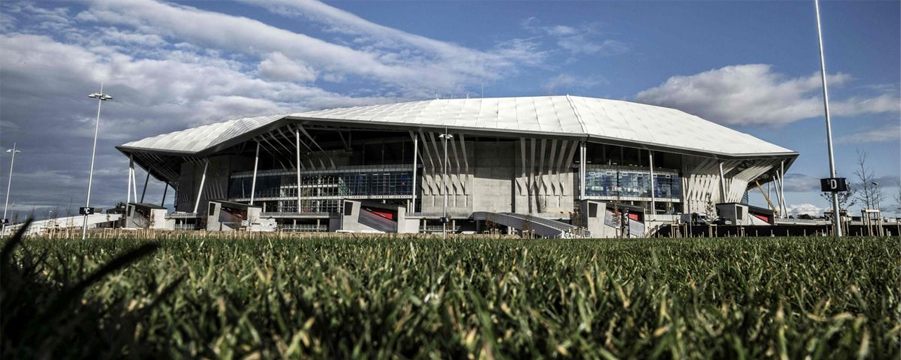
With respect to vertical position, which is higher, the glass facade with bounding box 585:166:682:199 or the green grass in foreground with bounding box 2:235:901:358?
the glass facade with bounding box 585:166:682:199

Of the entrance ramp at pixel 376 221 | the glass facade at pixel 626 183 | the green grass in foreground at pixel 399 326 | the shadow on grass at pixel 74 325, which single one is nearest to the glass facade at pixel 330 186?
the entrance ramp at pixel 376 221

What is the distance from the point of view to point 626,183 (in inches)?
2484

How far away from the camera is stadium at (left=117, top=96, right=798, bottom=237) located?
56.8m

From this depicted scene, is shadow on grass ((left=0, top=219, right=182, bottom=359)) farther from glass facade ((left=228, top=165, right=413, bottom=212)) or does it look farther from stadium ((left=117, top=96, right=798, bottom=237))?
glass facade ((left=228, top=165, right=413, bottom=212))

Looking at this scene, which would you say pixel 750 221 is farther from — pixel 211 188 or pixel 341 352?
pixel 211 188

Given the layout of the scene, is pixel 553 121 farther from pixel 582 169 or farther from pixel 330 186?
pixel 330 186

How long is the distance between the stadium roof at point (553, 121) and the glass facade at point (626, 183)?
15.8 feet

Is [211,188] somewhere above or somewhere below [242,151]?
below

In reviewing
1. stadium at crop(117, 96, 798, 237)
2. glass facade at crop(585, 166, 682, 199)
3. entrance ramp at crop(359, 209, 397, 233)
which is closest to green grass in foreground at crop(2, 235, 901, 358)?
stadium at crop(117, 96, 798, 237)

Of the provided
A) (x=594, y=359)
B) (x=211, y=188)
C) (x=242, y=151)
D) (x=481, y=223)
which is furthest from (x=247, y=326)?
(x=211, y=188)

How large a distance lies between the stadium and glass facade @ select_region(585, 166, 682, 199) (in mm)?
124

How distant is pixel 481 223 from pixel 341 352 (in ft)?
190

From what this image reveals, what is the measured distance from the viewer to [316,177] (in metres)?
67.7

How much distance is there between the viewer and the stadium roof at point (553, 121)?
58.3 meters
